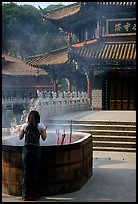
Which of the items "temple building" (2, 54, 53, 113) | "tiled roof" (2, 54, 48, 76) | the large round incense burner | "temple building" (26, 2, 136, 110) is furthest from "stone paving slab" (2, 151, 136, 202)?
"tiled roof" (2, 54, 48, 76)

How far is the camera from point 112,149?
10.3 m

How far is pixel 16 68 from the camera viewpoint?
37969 millimetres

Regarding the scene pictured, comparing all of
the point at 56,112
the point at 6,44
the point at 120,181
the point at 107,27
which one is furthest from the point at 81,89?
the point at 6,44

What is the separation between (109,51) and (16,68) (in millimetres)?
21700

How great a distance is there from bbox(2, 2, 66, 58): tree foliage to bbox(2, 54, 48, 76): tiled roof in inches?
520

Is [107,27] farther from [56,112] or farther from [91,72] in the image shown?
[56,112]

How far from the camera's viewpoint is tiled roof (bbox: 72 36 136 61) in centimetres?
1723

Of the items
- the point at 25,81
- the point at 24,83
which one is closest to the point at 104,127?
the point at 24,83

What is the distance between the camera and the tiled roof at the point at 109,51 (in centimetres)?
1723

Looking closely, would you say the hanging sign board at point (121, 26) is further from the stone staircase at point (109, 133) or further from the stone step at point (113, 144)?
the stone step at point (113, 144)

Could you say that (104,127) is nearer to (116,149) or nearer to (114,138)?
(114,138)

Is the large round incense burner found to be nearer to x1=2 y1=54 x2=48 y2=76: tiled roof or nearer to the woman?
the woman

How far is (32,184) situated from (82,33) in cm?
1801

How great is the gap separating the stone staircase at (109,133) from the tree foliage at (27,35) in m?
42.6
